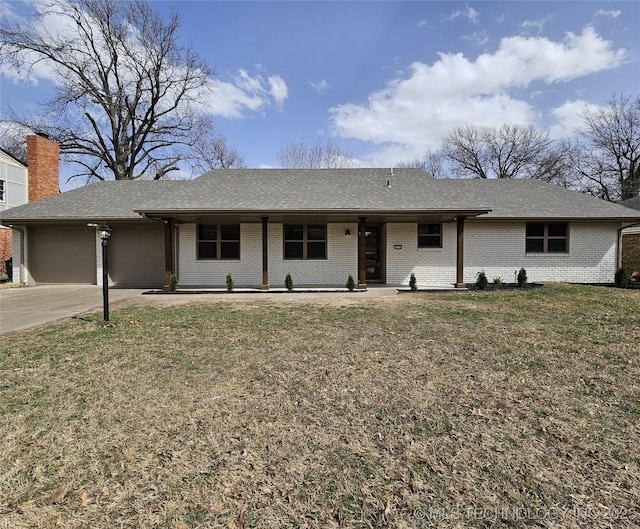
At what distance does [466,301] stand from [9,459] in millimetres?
8820

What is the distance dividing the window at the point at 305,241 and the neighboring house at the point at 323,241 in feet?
0.12

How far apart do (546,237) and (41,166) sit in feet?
75.4

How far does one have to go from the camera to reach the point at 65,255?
42.2 ft

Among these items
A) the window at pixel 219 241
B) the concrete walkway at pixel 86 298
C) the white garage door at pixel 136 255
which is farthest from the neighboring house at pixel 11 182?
the window at pixel 219 241

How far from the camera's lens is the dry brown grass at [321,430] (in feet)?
6.39

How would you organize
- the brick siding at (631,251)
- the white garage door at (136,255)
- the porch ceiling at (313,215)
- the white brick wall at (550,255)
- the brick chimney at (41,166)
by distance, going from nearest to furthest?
the porch ceiling at (313,215), the white brick wall at (550,255), the white garage door at (136,255), the brick siding at (631,251), the brick chimney at (41,166)

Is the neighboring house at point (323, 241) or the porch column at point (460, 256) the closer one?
the porch column at point (460, 256)

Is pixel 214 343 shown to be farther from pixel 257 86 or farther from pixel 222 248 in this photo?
pixel 257 86

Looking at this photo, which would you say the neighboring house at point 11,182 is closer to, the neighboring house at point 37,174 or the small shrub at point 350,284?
the neighboring house at point 37,174

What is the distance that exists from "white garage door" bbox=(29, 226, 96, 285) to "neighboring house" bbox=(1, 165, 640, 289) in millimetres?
40

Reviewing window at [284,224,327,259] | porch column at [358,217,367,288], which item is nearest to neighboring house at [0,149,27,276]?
window at [284,224,327,259]

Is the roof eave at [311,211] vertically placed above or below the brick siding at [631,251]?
above

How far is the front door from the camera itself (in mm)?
12820

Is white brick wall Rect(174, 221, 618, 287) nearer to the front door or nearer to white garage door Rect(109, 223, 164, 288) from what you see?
the front door
